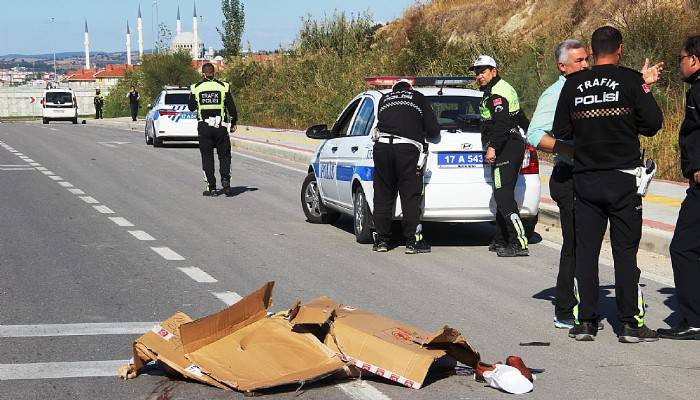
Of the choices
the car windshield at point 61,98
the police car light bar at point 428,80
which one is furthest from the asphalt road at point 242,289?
the car windshield at point 61,98

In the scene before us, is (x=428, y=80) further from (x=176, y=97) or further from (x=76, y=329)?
(x=176, y=97)

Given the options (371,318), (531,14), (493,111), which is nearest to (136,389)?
(371,318)

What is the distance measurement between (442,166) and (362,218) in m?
1.15

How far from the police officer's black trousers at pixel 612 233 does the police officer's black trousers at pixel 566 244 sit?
292mm

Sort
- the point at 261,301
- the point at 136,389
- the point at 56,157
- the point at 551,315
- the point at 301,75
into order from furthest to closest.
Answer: the point at 301,75 < the point at 56,157 < the point at 551,315 < the point at 261,301 < the point at 136,389

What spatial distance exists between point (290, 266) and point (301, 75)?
30.7 m

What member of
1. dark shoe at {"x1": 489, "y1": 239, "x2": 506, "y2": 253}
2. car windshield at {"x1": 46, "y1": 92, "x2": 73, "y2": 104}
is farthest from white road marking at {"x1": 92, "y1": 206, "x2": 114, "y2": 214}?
car windshield at {"x1": 46, "y1": 92, "x2": 73, "y2": 104}

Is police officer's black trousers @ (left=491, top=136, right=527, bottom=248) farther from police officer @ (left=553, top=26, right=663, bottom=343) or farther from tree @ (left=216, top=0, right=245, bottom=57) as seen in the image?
tree @ (left=216, top=0, right=245, bottom=57)

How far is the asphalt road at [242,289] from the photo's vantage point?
6332 mm

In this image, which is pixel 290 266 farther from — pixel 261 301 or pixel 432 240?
pixel 261 301

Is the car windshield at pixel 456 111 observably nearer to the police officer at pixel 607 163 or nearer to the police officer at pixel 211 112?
the police officer at pixel 607 163

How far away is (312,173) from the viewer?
14117mm

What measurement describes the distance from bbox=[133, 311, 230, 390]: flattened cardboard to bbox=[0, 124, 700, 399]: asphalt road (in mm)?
82

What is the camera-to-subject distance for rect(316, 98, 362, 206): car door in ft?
42.7
